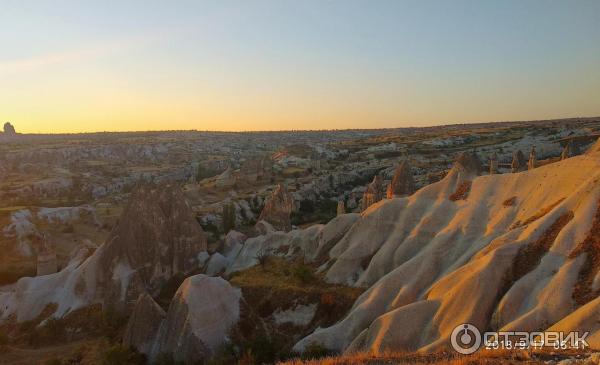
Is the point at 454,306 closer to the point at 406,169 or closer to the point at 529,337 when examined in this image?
the point at 529,337

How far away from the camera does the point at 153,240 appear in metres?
38.8

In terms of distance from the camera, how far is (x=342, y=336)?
24172 millimetres

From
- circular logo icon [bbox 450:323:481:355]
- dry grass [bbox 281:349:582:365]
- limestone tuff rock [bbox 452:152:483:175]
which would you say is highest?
limestone tuff rock [bbox 452:152:483:175]

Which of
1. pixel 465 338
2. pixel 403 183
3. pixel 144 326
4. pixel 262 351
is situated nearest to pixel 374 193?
pixel 403 183

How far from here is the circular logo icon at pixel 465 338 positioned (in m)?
18.6

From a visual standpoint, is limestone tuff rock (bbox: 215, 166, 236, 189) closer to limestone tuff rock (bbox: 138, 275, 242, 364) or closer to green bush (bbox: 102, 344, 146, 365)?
limestone tuff rock (bbox: 138, 275, 242, 364)

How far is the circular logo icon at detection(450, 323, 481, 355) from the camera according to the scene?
18.6m

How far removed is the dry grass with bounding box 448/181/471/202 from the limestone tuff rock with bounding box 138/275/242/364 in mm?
16086

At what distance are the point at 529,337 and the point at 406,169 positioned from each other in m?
29.2

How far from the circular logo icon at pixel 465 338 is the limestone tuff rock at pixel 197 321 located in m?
12.8

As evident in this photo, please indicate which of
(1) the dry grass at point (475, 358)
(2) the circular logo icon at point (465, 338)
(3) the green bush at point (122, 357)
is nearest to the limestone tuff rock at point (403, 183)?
(2) the circular logo icon at point (465, 338)

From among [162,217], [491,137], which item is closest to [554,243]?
[162,217]

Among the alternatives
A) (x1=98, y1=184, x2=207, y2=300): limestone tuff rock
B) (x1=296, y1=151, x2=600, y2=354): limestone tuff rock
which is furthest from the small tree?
(x1=296, y1=151, x2=600, y2=354): limestone tuff rock

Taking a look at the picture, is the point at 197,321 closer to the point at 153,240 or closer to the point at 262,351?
the point at 262,351
